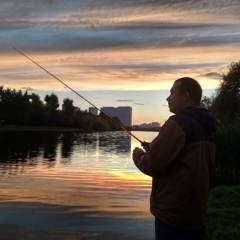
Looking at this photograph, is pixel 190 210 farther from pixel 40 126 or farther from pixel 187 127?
pixel 40 126

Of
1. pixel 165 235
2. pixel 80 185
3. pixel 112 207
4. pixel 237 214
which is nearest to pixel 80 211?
pixel 112 207

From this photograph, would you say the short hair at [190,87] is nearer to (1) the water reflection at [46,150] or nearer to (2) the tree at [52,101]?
(1) the water reflection at [46,150]

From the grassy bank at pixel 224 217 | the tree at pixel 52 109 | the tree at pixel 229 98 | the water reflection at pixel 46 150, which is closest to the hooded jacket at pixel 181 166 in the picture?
the grassy bank at pixel 224 217

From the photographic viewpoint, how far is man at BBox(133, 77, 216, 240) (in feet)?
11.1

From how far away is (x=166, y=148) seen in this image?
3365 millimetres

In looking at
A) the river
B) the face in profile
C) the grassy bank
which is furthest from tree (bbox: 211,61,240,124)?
the face in profile

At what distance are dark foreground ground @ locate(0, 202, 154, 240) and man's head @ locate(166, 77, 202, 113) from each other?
14.5 ft

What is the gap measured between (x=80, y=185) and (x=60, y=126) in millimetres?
126335

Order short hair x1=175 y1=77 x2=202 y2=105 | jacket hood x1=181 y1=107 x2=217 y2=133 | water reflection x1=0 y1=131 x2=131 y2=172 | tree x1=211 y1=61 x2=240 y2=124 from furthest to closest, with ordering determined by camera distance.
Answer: tree x1=211 y1=61 x2=240 y2=124, water reflection x1=0 y1=131 x2=131 y2=172, short hair x1=175 y1=77 x2=202 y2=105, jacket hood x1=181 y1=107 x2=217 y2=133

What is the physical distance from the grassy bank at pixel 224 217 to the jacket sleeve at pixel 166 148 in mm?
4014

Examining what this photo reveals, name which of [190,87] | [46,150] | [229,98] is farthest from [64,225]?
[229,98]

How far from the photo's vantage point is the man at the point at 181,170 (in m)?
3.38

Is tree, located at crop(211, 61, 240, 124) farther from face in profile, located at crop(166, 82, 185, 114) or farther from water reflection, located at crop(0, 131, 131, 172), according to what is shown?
face in profile, located at crop(166, 82, 185, 114)

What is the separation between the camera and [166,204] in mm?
3465
